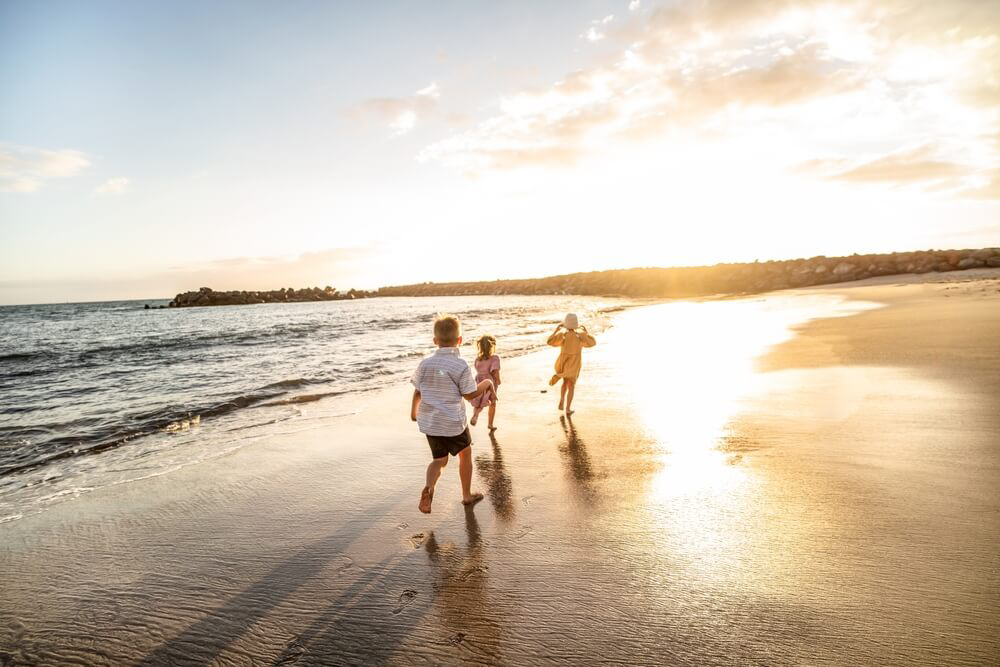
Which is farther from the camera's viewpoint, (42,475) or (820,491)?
(42,475)

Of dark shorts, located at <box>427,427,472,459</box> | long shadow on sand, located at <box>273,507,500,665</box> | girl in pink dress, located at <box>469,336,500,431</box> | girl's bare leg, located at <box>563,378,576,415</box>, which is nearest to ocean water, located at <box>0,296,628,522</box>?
girl in pink dress, located at <box>469,336,500,431</box>

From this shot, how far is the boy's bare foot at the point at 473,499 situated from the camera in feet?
15.0

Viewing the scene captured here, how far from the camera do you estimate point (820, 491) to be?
14.0ft

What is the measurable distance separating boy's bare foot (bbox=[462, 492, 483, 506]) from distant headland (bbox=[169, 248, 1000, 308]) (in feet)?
148

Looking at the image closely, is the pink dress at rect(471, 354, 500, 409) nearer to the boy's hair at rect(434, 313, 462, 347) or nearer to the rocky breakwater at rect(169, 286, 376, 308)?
the boy's hair at rect(434, 313, 462, 347)

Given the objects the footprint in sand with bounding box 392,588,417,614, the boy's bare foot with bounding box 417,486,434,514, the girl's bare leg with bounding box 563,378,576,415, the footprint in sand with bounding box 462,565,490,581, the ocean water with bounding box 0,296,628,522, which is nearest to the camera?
the footprint in sand with bounding box 392,588,417,614

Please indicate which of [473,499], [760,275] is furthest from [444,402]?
[760,275]

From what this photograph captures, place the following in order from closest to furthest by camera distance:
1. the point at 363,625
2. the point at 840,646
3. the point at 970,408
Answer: the point at 840,646
the point at 363,625
the point at 970,408

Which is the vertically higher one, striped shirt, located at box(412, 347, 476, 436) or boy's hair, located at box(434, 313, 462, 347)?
boy's hair, located at box(434, 313, 462, 347)

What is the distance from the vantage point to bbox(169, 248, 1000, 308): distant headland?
124 ft

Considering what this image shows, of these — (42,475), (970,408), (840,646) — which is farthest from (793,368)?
(42,475)

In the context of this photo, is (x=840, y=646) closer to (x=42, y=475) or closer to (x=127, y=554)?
(x=127, y=554)

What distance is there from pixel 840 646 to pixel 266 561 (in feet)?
12.3

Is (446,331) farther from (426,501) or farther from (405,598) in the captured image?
(405,598)
